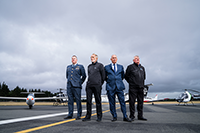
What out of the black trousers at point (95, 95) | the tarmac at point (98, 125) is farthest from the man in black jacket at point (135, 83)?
the black trousers at point (95, 95)

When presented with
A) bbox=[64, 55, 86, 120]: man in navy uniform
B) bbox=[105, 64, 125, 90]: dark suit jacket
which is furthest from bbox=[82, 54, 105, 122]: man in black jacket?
bbox=[64, 55, 86, 120]: man in navy uniform

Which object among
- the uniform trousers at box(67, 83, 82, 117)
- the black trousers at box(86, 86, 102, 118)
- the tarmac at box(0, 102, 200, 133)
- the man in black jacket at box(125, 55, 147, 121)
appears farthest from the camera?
the uniform trousers at box(67, 83, 82, 117)

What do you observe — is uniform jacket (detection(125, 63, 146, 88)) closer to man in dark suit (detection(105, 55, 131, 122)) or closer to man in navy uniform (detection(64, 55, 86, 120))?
man in dark suit (detection(105, 55, 131, 122))

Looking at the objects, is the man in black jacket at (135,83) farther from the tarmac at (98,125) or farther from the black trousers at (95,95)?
the black trousers at (95,95)

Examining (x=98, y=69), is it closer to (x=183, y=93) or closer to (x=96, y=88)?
(x=96, y=88)

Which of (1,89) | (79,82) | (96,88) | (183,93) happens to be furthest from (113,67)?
(1,89)

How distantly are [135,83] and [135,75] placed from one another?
0.90 feet

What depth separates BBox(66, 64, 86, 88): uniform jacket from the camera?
5.41 meters

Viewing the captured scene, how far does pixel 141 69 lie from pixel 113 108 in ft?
5.53

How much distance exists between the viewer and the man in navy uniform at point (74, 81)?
5370 millimetres

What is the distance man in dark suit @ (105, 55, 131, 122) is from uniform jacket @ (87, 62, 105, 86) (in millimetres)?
218

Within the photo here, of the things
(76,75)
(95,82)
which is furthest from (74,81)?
(95,82)

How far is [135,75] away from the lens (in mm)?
5238

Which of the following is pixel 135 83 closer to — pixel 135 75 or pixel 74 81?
pixel 135 75
